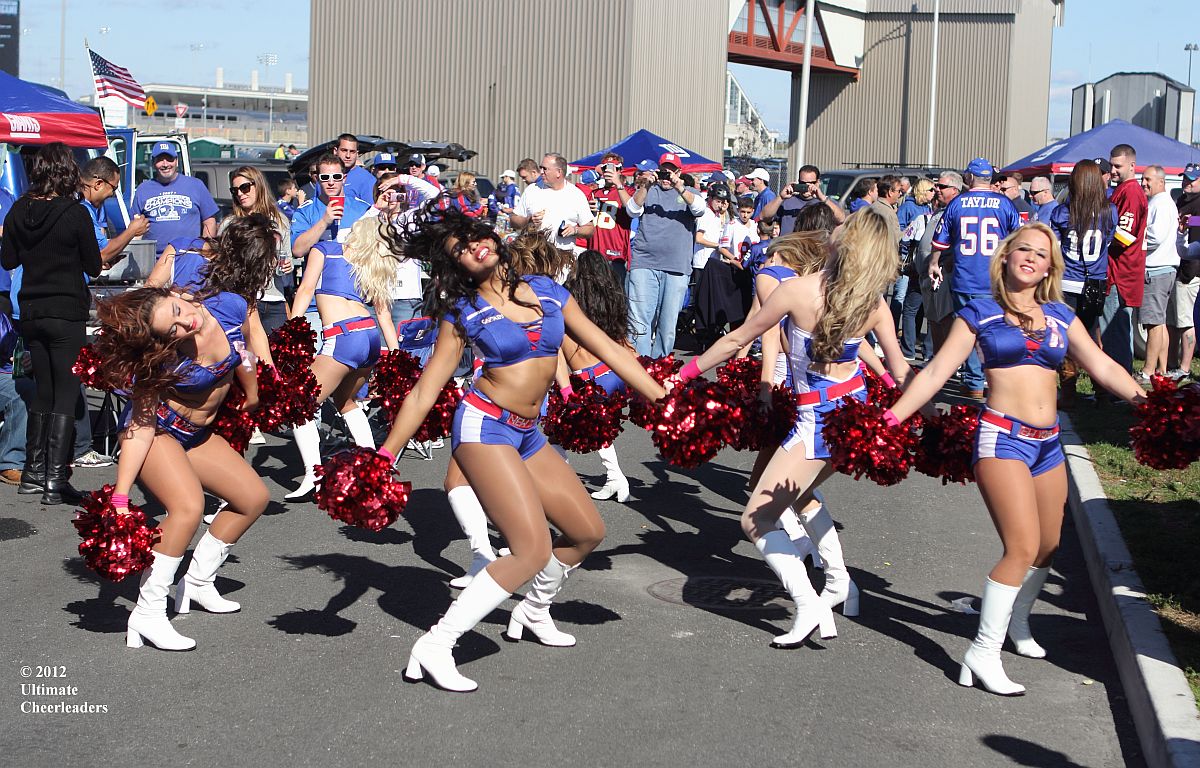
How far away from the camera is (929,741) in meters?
4.82

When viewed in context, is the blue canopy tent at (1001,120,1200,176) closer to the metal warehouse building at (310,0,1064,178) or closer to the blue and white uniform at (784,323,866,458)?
the blue and white uniform at (784,323,866,458)

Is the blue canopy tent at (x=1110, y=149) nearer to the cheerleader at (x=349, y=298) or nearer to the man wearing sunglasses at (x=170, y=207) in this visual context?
the man wearing sunglasses at (x=170, y=207)

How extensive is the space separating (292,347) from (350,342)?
1.40 meters

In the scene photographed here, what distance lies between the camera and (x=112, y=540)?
17.6ft

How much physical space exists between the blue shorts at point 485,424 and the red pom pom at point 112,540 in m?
1.36

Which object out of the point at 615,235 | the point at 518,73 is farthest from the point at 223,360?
the point at 518,73

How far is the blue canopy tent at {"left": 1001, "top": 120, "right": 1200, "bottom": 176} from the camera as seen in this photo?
19.5m

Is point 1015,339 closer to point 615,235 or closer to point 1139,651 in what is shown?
point 1139,651

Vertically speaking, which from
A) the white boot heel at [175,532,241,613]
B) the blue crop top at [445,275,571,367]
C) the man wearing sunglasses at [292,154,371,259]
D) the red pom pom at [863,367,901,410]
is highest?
the man wearing sunglasses at [292,154,371,259]

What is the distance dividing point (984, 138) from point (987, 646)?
41463 millimetres

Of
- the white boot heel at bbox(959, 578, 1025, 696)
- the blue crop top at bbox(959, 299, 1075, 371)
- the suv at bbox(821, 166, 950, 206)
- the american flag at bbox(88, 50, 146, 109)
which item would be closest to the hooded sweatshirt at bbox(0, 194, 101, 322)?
the blue crop top at bbox(959, 299, 1075, 371)

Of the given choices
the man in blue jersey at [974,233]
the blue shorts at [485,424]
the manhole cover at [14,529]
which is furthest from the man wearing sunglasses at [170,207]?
the blue shorts at [485,424]

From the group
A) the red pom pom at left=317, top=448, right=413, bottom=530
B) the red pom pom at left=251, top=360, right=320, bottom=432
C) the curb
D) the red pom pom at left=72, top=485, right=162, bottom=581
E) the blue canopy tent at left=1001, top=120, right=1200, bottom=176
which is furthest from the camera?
the blue canopy tent at left=1001, top=120, right=1200, bottom=176

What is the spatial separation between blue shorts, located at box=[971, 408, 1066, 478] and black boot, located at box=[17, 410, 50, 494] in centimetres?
604
